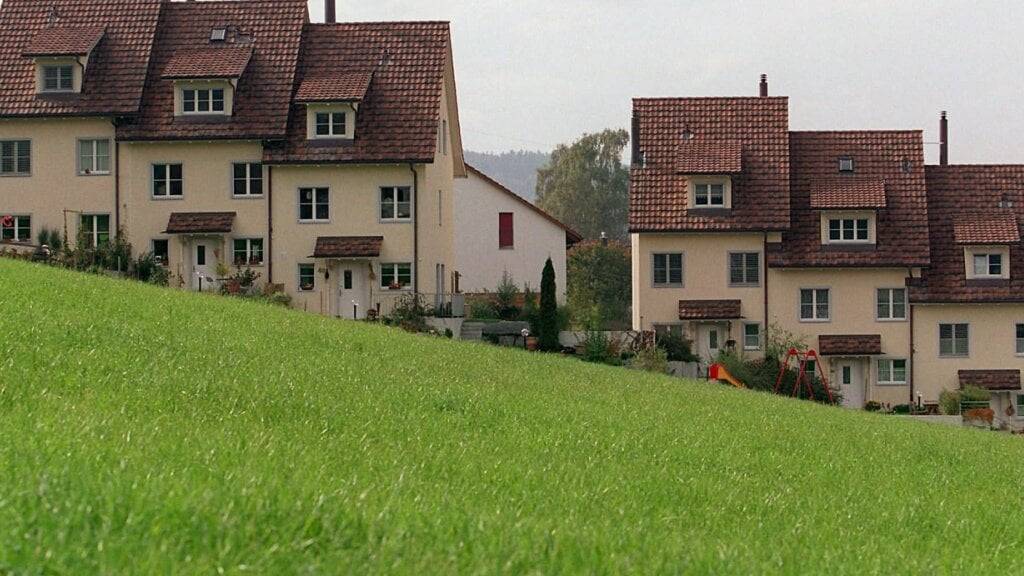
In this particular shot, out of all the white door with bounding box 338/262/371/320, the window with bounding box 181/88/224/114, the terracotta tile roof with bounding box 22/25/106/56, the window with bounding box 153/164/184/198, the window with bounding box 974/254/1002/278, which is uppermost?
the terracotta tile roof with bounding box 22/25/106/56

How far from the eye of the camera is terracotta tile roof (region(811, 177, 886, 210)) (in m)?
63.2

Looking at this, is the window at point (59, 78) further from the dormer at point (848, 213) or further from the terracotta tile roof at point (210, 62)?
the dormer at point (848, 213)

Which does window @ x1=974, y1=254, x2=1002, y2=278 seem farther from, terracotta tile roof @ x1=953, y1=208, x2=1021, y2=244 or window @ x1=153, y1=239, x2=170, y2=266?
window @ x1=153, y1=239, x2=170, y2=266

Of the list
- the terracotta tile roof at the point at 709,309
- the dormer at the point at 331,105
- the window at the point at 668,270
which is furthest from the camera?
the window at the point at 668,270

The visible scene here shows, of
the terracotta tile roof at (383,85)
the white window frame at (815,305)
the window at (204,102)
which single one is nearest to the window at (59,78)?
the window at (204,102)

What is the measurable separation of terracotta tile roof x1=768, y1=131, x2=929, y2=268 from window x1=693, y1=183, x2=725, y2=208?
2.86 meters

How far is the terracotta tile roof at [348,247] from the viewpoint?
2228 inches

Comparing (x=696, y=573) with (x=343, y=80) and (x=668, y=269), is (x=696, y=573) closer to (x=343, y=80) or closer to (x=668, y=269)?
(x=343, y=80)

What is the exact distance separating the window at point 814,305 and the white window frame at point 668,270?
5.00 m

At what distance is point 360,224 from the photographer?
5800 cm

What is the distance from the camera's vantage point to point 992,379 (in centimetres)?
6341

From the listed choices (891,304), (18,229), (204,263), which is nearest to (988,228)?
(891,304)

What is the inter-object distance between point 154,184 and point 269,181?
4.40 meters

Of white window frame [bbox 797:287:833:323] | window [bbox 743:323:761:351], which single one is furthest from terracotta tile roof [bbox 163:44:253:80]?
white window frame [bbox 797:287:833:323]
